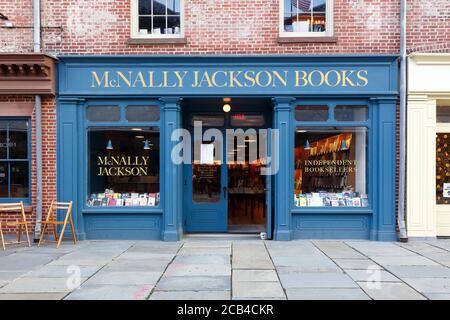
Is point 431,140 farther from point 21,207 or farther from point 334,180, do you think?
point 21,207

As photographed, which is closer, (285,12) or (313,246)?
(313,246)

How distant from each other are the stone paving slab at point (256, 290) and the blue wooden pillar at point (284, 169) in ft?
11.9

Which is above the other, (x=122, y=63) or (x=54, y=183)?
(x=122, y=63)

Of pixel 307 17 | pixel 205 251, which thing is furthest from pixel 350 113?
pixel 205 251

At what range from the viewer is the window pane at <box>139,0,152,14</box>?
10.5 meters

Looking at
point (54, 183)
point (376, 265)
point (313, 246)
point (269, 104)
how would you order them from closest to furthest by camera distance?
point (376, 265)
point (313, 246)
point (54, 183)
point (269, 104)

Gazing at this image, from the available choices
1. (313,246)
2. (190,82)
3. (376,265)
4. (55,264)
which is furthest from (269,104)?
(55,264)

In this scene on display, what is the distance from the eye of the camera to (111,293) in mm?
6195

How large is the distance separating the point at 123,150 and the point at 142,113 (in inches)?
36.0

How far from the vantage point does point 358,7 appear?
1025 cm

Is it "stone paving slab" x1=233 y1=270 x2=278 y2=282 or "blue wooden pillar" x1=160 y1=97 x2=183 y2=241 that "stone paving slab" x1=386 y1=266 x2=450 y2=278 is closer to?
"stone paving slab" x1=233 y1=270 x2=278 y2=282

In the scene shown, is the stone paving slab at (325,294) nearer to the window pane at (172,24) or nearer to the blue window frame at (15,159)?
the window pane at (172,24)

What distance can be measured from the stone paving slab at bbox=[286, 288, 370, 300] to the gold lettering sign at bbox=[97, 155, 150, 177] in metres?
5.26

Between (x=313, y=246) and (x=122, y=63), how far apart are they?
17.9 feet
